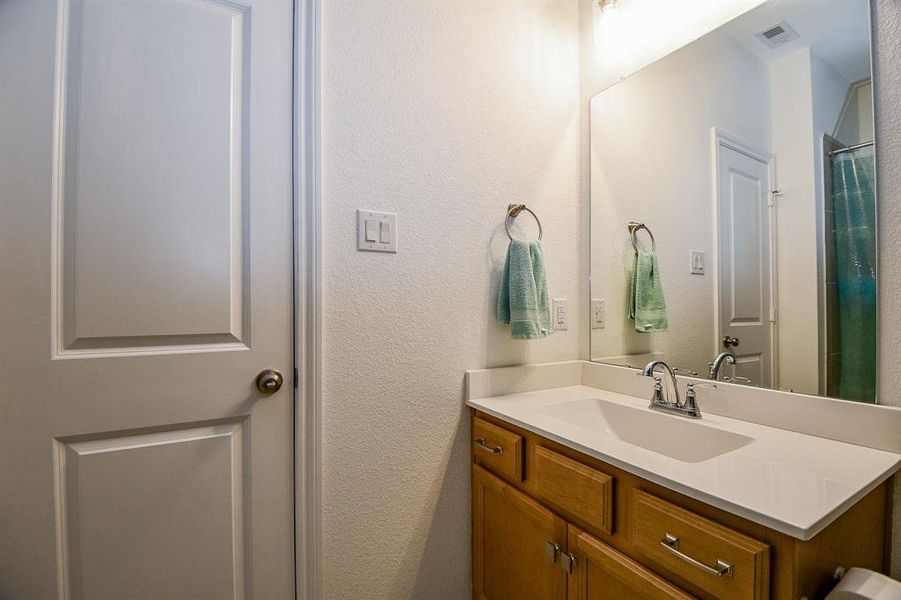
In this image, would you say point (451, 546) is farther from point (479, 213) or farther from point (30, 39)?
point (30, 39)

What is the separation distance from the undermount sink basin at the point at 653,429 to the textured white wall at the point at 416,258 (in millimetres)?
249

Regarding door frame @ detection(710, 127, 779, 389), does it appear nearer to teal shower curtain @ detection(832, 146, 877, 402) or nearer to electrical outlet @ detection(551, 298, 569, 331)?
teal shower curtain @ detection(832, 146, 877, 402)

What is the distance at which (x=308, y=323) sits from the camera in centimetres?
109

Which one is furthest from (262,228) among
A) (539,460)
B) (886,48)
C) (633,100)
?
(886,48)

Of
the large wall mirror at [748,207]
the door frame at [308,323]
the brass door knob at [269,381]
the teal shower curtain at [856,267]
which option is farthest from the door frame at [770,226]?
the brass door knob at [269,381]

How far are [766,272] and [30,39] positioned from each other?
180 centimetres

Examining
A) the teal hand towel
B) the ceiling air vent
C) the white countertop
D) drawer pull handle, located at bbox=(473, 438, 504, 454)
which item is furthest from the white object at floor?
the ceiling air vent

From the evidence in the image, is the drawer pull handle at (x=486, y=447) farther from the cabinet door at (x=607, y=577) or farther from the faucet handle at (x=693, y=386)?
the faucet handle at (x=693, y=386)

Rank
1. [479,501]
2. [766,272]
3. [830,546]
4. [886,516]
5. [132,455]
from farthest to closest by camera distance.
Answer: [479,501] < [766,272] < [132,455] < [886,516] < [830,546]

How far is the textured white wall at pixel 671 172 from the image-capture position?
45.0 inches

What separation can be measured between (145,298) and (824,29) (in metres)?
1.72

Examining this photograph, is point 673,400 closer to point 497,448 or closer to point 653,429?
point 653,429

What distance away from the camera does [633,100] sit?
4.59ft

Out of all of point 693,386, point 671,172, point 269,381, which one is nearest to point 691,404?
point 693,386
